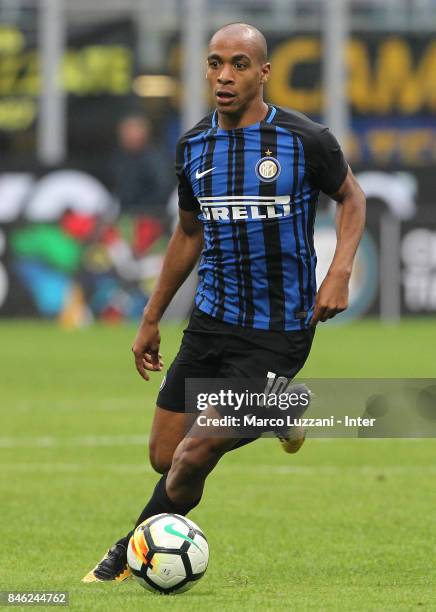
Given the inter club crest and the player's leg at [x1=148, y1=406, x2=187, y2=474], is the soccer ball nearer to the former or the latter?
the player's leg at [x1=148, y1=406, x2=187, y2=474]

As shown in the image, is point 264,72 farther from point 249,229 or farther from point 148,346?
point 148,346

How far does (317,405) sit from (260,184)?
0.96 m

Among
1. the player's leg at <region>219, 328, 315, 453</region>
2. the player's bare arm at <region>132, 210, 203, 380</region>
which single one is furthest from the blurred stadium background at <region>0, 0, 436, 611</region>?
the player's bare arm at <region>132, 210, 203, 380</region>

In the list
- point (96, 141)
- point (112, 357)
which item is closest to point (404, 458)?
point (112, 357)

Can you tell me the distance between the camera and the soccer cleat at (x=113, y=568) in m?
7.09

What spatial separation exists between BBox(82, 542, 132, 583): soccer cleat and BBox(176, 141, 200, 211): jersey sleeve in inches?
55.0

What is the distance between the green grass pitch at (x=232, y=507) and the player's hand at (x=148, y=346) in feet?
2.98

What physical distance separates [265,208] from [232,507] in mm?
2957

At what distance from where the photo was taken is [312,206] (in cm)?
698

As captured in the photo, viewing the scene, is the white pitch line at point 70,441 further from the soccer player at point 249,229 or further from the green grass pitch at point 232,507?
the soccer player at point 249,229

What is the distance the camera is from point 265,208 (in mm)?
6859

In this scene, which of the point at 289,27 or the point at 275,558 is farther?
the point at 289,27

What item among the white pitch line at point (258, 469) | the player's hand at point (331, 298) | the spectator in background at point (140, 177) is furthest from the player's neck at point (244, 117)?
the spectator in background at point (140, 177)

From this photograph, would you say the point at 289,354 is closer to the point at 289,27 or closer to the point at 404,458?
the point at 404,458
